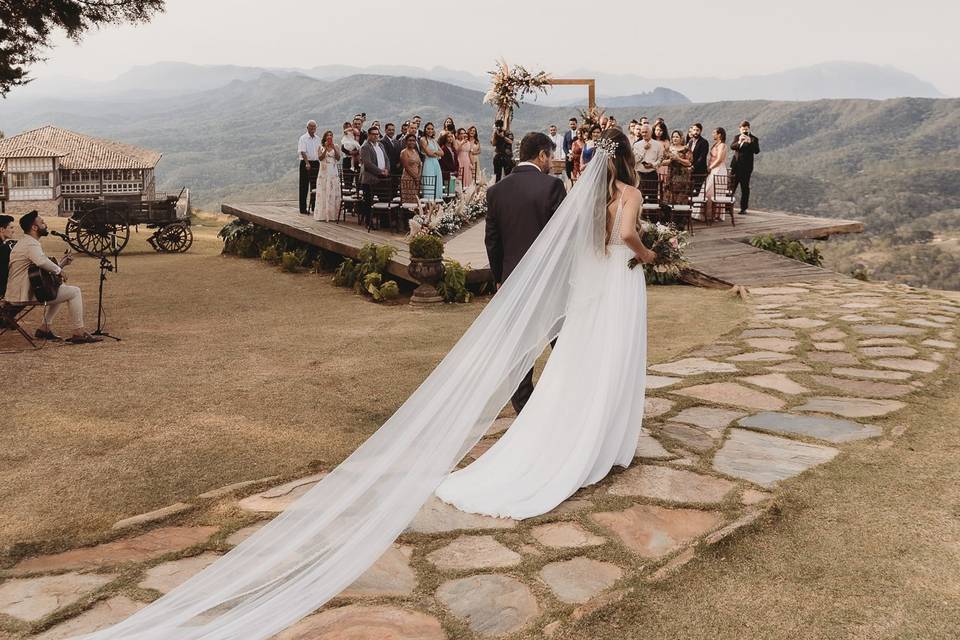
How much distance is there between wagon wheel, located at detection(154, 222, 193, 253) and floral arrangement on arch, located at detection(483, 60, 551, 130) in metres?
7.17

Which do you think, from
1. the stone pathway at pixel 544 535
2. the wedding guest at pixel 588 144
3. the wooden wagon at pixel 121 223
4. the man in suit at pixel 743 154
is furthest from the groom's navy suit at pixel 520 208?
the wooden wagon at pixel 121 223

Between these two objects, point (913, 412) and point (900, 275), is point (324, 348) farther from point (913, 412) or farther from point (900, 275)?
point (900, 275)

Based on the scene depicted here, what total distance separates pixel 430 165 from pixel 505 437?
1160 centimetres

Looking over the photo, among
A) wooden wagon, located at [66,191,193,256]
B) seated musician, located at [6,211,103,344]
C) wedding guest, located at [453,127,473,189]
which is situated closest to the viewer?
seated musician, located at [6,211,103,344]

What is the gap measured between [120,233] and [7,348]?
11.9 metres

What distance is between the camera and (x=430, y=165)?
15414 mm

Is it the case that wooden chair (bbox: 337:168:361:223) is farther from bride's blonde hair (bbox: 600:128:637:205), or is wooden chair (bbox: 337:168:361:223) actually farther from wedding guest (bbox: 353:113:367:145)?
bride's blonde hair (bbox: 600:128:637:205)

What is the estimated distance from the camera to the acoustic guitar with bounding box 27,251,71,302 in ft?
26.4

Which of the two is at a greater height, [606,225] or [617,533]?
[606,225]

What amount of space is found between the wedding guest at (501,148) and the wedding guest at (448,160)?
2.76 ft

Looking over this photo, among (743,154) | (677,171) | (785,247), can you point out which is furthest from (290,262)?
(743,154)

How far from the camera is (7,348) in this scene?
26.6 feet

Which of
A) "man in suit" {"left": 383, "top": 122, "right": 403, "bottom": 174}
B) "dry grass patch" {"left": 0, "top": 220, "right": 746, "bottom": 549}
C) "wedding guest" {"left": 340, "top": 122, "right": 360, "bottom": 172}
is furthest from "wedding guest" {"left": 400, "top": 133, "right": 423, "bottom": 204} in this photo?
"dry grass patch" {"left": 0, "top": 220, "right": 746, "bottom": 549}

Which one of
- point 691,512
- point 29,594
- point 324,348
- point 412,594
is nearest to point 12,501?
point 29,594
